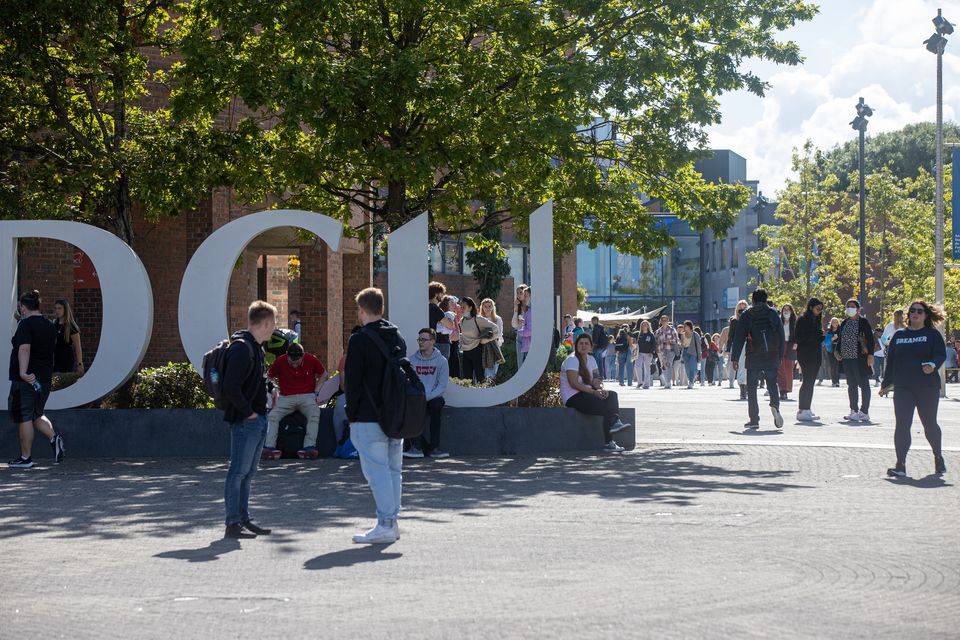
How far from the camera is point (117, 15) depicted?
17.4m

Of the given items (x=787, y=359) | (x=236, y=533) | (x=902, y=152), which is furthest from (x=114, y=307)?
(x=902, y=152)

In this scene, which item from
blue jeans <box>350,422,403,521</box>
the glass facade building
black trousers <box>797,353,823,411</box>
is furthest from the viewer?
the glass facade building

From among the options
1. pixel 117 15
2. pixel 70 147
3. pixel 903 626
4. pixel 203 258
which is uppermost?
pixel 117 15

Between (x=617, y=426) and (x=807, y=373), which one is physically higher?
(x=807, y=373)

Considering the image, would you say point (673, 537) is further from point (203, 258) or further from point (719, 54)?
point (719, 54)

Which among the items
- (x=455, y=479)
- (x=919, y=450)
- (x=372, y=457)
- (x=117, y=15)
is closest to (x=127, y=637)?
(x=372, y=457)

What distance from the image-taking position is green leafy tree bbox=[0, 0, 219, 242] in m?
16.7

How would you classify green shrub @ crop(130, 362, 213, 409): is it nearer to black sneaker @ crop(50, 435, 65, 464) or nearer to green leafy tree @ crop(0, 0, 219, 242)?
black sneaker @ crop(50, 435, 65, 464)

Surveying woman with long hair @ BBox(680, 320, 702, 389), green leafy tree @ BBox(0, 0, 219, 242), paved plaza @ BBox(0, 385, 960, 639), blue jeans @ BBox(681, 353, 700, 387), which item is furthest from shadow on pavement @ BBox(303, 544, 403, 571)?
blue jeans @ BBox(681, 353, 700, 387)

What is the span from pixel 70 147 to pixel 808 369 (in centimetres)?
1094

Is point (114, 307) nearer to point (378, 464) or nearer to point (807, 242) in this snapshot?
point (378, 464)

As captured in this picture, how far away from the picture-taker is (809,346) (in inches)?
807

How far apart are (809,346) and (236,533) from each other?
43.5 feet

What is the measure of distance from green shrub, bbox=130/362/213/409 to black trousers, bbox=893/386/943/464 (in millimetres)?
7601
